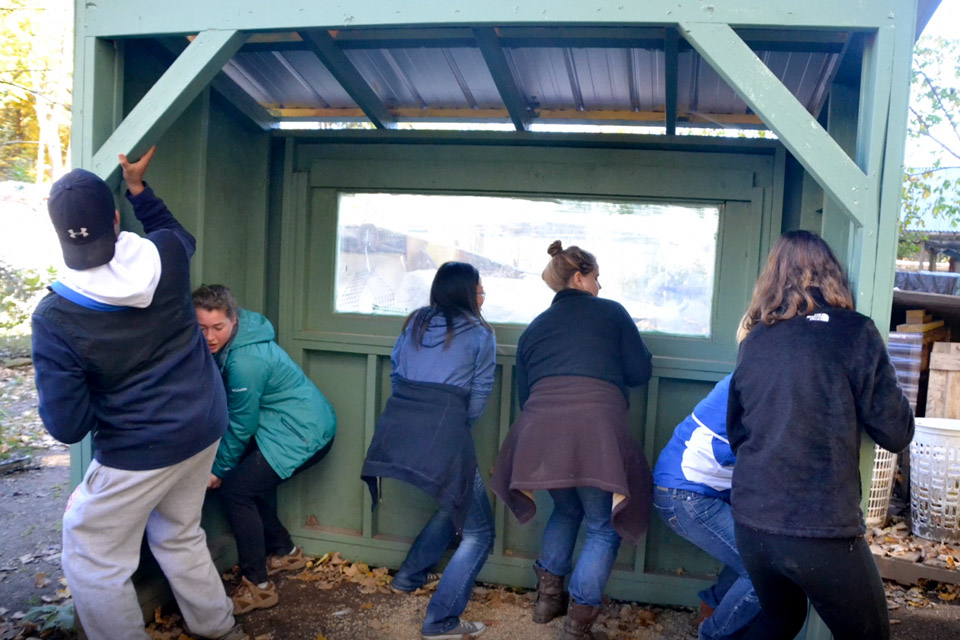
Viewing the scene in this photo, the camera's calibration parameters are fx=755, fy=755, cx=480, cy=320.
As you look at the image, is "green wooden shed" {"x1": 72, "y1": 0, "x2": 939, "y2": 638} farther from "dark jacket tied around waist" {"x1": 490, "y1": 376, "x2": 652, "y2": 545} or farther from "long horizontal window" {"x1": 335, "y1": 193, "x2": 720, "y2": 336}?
"dark jacket tied around waist" {"x1": 490, "y1": 376, "x2": 652, "y2": 545}

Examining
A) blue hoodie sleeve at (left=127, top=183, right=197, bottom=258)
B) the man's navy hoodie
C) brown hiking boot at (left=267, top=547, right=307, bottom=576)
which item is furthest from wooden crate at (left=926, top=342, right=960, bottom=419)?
blue hoodie sleeve at (left=127, top=183, right=197, bottom=258)

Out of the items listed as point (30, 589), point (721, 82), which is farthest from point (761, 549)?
point (30, 589)

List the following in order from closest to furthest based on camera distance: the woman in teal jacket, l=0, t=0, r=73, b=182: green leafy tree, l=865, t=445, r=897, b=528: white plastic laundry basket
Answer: the woman in teal jacket, l=865, t=445, r=897, b=528: white plastic laundry basket, l=0, t=0, r=73, b=182: green leafy tree

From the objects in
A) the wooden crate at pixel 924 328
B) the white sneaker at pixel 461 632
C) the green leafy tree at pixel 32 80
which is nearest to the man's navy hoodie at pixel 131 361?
the white sneaker at pixel 461 632

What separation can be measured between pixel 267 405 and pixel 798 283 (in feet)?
9.07

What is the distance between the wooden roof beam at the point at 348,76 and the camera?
3.79 m

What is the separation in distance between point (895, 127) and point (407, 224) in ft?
9.03

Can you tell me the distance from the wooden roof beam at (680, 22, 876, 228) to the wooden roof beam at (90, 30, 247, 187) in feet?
6.71

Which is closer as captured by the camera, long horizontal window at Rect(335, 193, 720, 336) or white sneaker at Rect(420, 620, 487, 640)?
white sneaker at Rect(420, 620, 487, 640)

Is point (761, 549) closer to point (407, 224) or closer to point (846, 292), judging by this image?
point (846, 292)

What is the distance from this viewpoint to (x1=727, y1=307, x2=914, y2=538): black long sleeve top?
2416mm

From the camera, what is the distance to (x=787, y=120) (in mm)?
2732

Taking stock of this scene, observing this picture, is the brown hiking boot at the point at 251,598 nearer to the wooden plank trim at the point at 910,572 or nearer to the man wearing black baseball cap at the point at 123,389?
the man wearing black baseball cap at the point at 123,389

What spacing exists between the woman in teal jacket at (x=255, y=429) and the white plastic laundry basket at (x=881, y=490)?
3938mm
